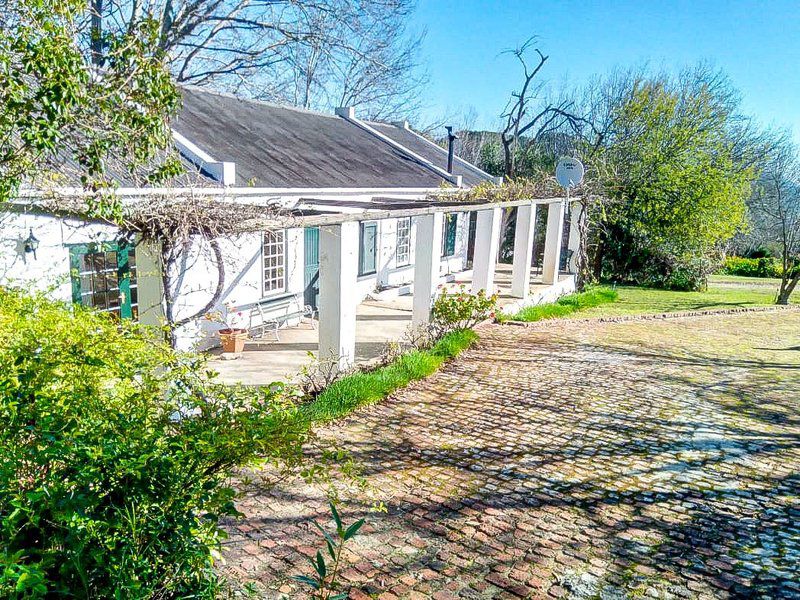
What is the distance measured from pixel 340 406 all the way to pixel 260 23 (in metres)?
10.4

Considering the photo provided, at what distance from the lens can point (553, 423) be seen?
7559 millimetres

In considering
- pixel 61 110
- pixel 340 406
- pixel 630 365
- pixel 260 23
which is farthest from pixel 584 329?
pixel 61 110

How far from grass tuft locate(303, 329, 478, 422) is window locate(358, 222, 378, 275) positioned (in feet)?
20.3

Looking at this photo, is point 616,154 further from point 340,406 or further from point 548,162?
point 340,406

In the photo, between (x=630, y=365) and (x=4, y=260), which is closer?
(x=4, y=260)

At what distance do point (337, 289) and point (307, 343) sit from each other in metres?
3.93

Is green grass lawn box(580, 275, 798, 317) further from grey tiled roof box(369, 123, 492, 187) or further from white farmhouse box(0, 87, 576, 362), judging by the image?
grey tiled roof box(369, 123, 492, 187)

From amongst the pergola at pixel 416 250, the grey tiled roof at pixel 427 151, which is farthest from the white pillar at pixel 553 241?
the grey tiled roof at pixel 427 151

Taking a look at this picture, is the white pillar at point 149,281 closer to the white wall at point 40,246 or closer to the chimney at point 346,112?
the white wall at point 40,246

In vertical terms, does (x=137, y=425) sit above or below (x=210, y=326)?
above

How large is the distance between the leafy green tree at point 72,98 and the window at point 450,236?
47.9 ft

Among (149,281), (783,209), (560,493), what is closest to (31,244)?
(149,281)

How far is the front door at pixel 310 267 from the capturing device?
14.7 m

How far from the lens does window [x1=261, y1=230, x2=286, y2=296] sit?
1330cm
